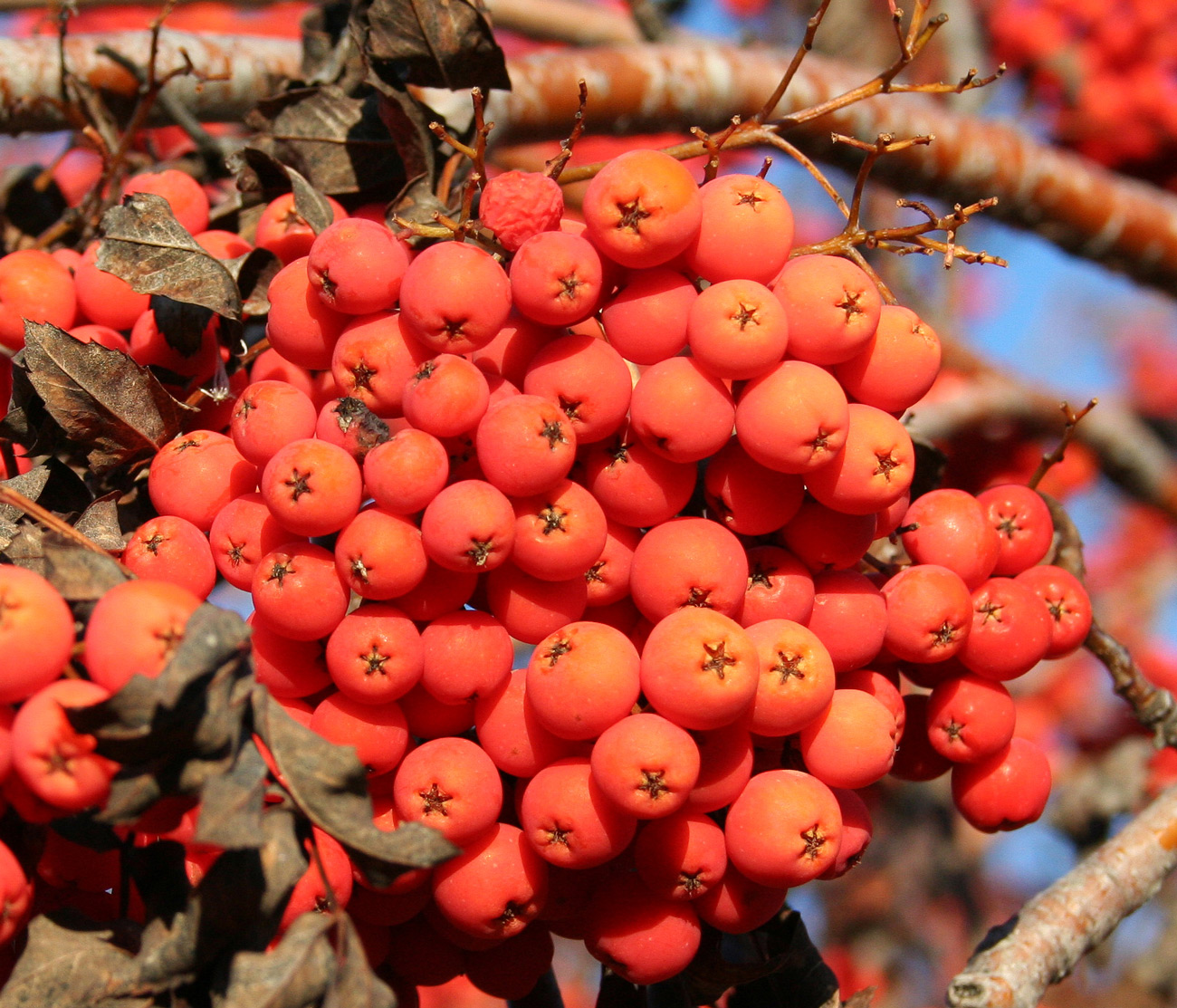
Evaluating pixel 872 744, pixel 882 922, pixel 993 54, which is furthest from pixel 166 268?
pixel 882 922

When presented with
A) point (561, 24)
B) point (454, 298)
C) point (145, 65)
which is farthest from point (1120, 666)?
point (561, 24)

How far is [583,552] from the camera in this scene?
1147 millimetres

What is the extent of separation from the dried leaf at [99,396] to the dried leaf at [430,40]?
70 centimetres

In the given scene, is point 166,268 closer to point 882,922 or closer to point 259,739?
point 259,739

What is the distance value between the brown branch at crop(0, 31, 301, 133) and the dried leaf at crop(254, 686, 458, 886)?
1346 millimetres

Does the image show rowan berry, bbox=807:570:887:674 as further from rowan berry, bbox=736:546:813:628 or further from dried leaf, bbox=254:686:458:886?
dried leaf, bbox=254:686:458:886

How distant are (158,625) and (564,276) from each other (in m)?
0.58

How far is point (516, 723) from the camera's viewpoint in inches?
47.3

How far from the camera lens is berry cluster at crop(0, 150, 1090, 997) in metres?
1.14

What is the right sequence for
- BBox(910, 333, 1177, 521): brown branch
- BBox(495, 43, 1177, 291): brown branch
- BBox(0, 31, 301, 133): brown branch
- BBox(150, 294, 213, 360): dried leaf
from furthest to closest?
BBox(910, 333, 1177, 521): brown branch → BBox(495, 43, 1177, 291): brown branch → BBox(0, 31, 301, 133): brown branch → BBox(150, 294, 213, 360): dried leaf

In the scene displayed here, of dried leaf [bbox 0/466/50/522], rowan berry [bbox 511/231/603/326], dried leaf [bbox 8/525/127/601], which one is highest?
rowan berry [bbox 511/231/603/326]

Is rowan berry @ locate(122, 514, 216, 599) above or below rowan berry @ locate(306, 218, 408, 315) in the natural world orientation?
below

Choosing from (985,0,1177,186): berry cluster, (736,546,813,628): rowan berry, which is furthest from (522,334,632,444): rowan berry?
(985,0,1177,186): berry cluster

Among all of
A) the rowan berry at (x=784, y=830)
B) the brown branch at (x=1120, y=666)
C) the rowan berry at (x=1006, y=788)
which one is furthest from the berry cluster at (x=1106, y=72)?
the rowan berry at (x=784, y=830)
